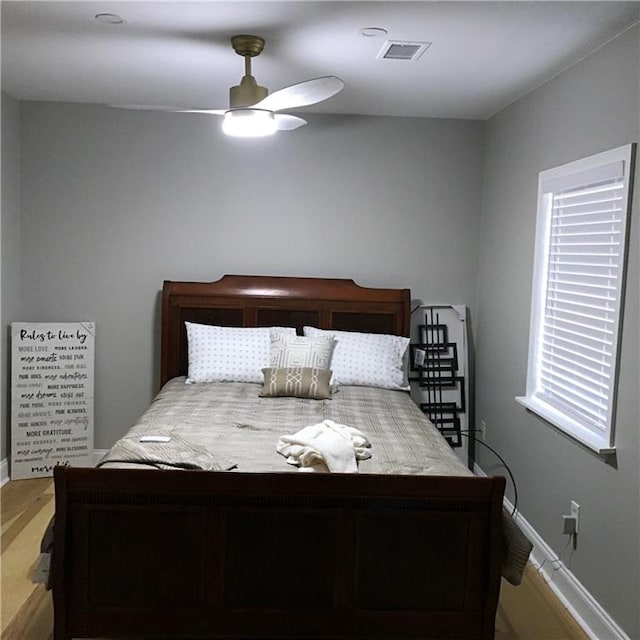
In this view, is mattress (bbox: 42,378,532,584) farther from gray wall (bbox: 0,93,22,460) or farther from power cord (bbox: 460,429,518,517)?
gray wall (bbox: 0,93,22,460)

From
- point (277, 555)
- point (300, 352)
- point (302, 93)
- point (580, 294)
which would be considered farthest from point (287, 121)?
point (277, 555)

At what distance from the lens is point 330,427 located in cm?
320

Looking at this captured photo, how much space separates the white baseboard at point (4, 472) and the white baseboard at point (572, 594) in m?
3.11

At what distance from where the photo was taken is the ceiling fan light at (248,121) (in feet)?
10.6

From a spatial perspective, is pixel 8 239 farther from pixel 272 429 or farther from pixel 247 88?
pixel 272 429

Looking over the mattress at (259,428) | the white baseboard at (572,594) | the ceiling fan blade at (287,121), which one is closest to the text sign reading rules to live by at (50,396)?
the mattress at (259,428)

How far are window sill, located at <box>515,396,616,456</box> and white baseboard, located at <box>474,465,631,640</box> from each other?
2.04ft

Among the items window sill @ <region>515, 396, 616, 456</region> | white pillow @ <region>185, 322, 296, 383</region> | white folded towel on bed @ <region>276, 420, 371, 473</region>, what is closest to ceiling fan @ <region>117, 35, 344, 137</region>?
white folded towel on bed @ <region>276, 420, 371, 473</region>

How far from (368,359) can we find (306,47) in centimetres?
192

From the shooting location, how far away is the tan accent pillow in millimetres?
4117

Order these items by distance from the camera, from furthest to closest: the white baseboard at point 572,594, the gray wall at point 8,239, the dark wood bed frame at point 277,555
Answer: the gray wall at point 8,239
the white baseboard at point 572,594
the dark wood bed frame at point 277,555

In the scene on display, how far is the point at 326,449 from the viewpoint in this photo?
9.34 feet

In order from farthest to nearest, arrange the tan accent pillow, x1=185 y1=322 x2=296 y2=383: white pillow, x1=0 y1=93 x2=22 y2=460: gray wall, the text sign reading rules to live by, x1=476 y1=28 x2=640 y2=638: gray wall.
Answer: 1. the text sign reading rules to live by
2. x1=0 y1=93 x2=22 y2=460: gray wall
3. x1=185 y1=322 x2=296 y2=383: white pillow
4. the tan accent pillow
5. x1=476 y1=28 x2=640 y2=638: gray wall

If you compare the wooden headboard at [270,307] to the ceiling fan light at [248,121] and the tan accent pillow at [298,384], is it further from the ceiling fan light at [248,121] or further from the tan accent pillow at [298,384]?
the ceiling fan light at [248,121]
